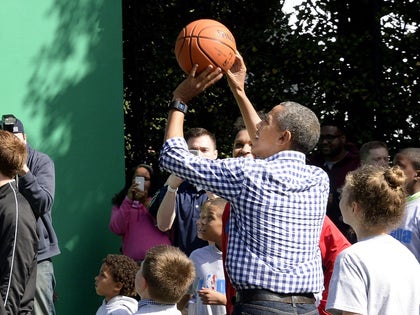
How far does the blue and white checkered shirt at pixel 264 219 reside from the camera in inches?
173

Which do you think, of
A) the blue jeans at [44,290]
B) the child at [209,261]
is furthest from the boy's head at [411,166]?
the blue jeans at [44,290]

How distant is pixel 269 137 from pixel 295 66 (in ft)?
20.4

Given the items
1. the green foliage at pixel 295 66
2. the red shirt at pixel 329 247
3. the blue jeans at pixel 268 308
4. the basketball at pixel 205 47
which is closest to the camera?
the blue jeans at pixel 268 308

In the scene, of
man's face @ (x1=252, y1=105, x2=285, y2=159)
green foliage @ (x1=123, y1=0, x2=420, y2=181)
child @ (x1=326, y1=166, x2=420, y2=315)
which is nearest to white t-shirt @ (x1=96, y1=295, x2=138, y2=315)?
man's face @ (x1=252, y1=105, x2=285, y2=159)

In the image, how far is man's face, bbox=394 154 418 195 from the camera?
21.6 feet

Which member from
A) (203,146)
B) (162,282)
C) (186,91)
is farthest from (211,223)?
(186,91)

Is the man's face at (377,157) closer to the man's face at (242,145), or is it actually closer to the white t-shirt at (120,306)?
the man's face at (242,145)

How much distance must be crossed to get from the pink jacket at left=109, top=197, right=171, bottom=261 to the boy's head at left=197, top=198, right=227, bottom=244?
132cm

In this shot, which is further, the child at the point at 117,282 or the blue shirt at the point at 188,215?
the blue shirt at the point at 188,215

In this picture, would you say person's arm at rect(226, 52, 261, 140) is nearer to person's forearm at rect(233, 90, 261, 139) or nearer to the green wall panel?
person's forearm at rect(233, 90, 261, 139)

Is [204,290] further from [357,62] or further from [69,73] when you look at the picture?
[357,62]

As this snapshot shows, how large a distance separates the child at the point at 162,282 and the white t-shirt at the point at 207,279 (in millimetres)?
1267

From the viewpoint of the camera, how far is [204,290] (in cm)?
620

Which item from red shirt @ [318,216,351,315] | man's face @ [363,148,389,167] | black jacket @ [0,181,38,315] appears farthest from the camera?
man's face @ [363,148,389,167]
